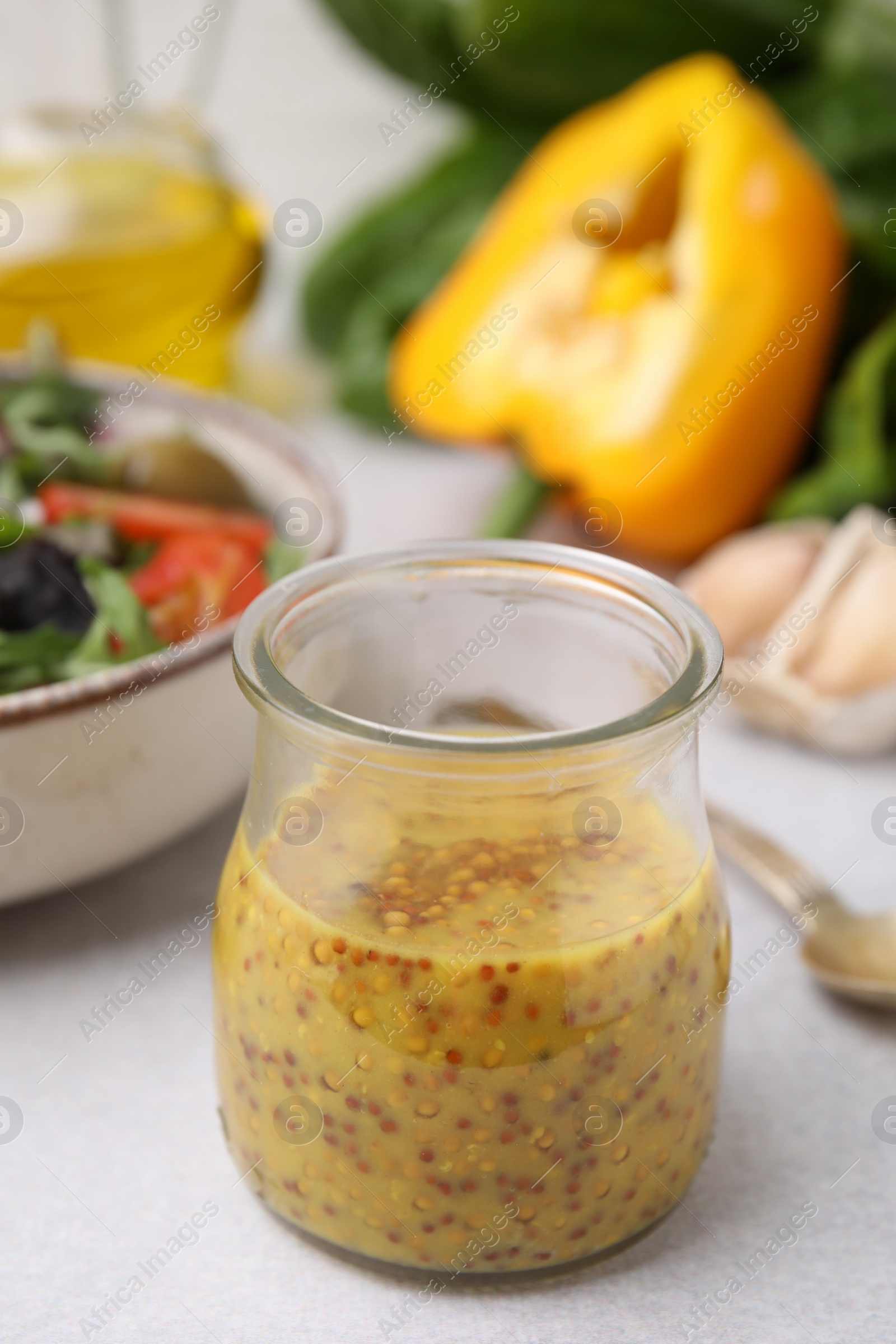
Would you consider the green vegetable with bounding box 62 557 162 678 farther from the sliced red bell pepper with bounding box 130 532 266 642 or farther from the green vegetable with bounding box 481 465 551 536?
the green vegetable with bounding box 481 465 551 536

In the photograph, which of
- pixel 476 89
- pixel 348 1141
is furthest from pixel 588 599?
pixel 476 89

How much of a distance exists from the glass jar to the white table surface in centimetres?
3

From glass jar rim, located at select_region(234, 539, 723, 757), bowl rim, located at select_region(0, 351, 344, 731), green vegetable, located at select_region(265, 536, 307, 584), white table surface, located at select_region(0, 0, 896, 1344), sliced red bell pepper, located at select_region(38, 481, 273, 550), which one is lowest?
white table surface, located at select_region(0, 0, 896, 1344)

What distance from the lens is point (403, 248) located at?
165 centimetres

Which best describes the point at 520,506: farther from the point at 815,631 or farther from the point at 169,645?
the point at 169,645

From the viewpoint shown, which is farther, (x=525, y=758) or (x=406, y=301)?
(x=406, y=301)

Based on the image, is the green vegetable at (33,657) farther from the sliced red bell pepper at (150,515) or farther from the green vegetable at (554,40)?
the green vegetable at (554,40)

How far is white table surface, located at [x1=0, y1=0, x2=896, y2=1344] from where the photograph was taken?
2.02 ft

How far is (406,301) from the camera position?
5.17 feet

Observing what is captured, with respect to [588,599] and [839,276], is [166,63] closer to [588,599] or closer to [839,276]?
[839,276]

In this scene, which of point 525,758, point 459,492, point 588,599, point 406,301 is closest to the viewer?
point 525,758

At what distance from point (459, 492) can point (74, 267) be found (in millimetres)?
447

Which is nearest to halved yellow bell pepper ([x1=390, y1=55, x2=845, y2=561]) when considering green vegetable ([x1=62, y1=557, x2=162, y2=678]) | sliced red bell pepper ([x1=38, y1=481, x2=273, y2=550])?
sliced red bell pepper ([x1=38, y1=481, x2=273, y2=550])

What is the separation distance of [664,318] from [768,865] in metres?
0.55
